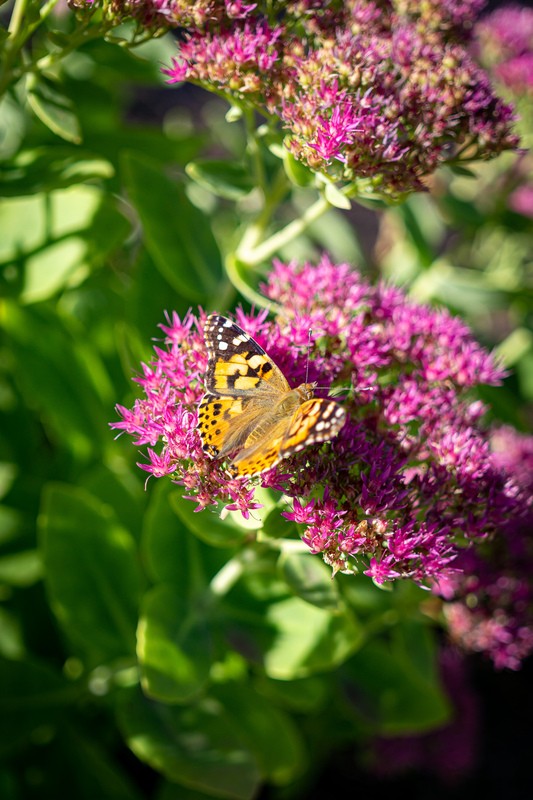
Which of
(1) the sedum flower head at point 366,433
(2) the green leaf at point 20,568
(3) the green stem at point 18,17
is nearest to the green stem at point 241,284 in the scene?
(1) the sedum flower head at point 366,433

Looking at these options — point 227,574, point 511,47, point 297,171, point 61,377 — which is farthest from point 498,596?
point 511,47

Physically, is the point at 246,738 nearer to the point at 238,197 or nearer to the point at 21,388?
the point at 21,388

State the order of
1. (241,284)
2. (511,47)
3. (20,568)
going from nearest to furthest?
1. (241,284)
2. (20,568)
3. (511,47)

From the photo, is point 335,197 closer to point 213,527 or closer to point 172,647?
point 213,527

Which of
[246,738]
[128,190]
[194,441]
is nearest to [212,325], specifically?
[194,441]

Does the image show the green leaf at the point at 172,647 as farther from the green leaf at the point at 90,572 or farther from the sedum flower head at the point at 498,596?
the sedum flower head at the point at 498,596

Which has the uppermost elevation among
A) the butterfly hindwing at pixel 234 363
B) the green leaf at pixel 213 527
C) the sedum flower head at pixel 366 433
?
the butterfly hindwing at pixel 234 363

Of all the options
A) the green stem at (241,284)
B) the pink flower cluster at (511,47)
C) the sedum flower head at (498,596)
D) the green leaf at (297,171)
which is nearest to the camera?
the green leaf at (297,171)
